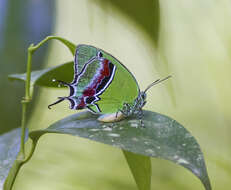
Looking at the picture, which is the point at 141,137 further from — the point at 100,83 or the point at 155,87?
the point at 155,87

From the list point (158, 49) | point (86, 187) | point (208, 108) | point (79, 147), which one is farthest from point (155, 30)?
point (86, 187)

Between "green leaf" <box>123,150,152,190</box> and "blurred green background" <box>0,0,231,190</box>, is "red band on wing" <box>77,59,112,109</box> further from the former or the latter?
"blurred green background" <box>0,0,231,190</box>

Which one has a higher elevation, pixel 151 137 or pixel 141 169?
pixel 151 137

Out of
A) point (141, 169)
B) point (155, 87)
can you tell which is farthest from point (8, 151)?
point (155, 87)

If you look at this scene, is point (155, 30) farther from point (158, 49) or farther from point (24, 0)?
point (24, 0)

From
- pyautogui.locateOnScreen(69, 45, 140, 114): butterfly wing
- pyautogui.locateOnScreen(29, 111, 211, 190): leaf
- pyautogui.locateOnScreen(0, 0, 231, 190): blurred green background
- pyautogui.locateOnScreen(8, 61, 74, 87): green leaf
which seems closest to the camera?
pyautogui.locateOnScreen(29, 111, 211, 190): leaf

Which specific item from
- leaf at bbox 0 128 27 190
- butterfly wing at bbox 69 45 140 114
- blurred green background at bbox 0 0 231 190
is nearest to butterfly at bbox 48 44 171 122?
→ butterfly wing at bbox 69 45 140 114

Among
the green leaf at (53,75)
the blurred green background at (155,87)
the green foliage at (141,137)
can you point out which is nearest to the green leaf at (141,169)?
the green foliage at (141,137)
